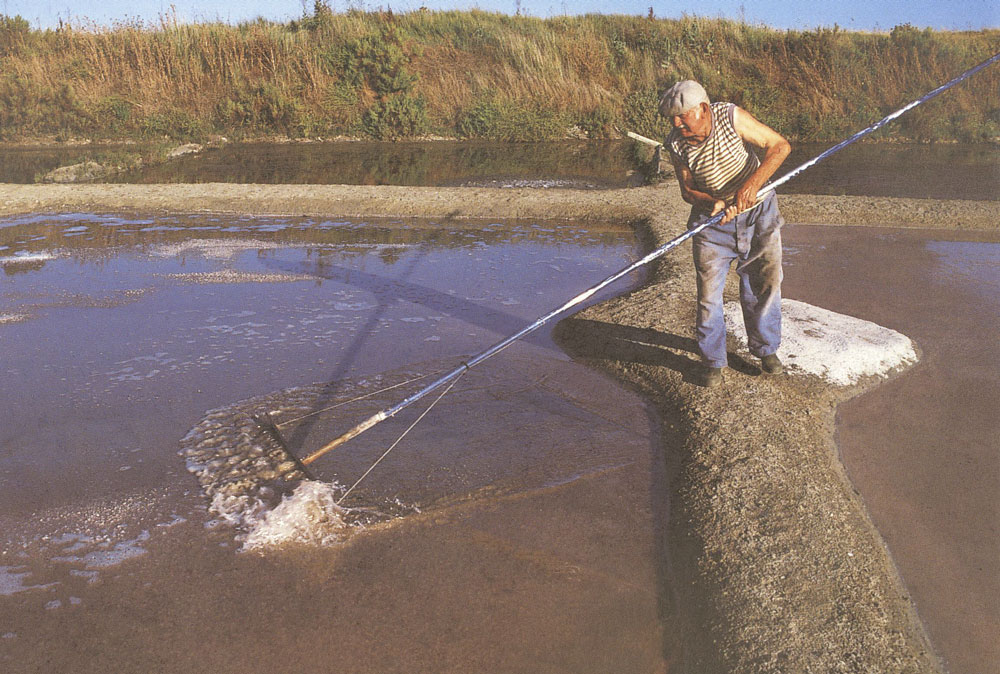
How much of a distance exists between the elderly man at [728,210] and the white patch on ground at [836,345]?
0.22 meters

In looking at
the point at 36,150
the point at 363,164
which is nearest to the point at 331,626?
the point at 363,164

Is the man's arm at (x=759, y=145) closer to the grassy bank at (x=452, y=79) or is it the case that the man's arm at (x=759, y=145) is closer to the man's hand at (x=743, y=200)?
the man's hand at (x=743, y=200)

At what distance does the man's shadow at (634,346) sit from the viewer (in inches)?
156

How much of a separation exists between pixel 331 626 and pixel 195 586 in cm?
53

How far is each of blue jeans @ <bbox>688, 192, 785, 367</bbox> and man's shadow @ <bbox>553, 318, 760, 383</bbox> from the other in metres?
0.20

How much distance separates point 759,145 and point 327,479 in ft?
7.74

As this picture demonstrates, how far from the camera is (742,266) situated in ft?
12.5

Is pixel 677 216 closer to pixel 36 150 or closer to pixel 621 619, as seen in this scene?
pixel 621 619

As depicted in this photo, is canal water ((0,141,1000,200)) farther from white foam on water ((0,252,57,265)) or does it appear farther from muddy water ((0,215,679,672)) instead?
muddy water ((0,215,679,672))

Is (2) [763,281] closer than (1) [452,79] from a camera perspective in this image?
Yes

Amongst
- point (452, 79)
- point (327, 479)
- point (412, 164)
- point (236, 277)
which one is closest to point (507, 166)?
point (412, 164)

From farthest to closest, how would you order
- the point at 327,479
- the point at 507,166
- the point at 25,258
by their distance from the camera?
the point at 507,166 → the point at 25,258 → the point at 327,479

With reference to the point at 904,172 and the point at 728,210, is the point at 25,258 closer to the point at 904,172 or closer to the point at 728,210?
the point at 728,210

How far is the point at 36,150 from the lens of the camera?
13.2 m
